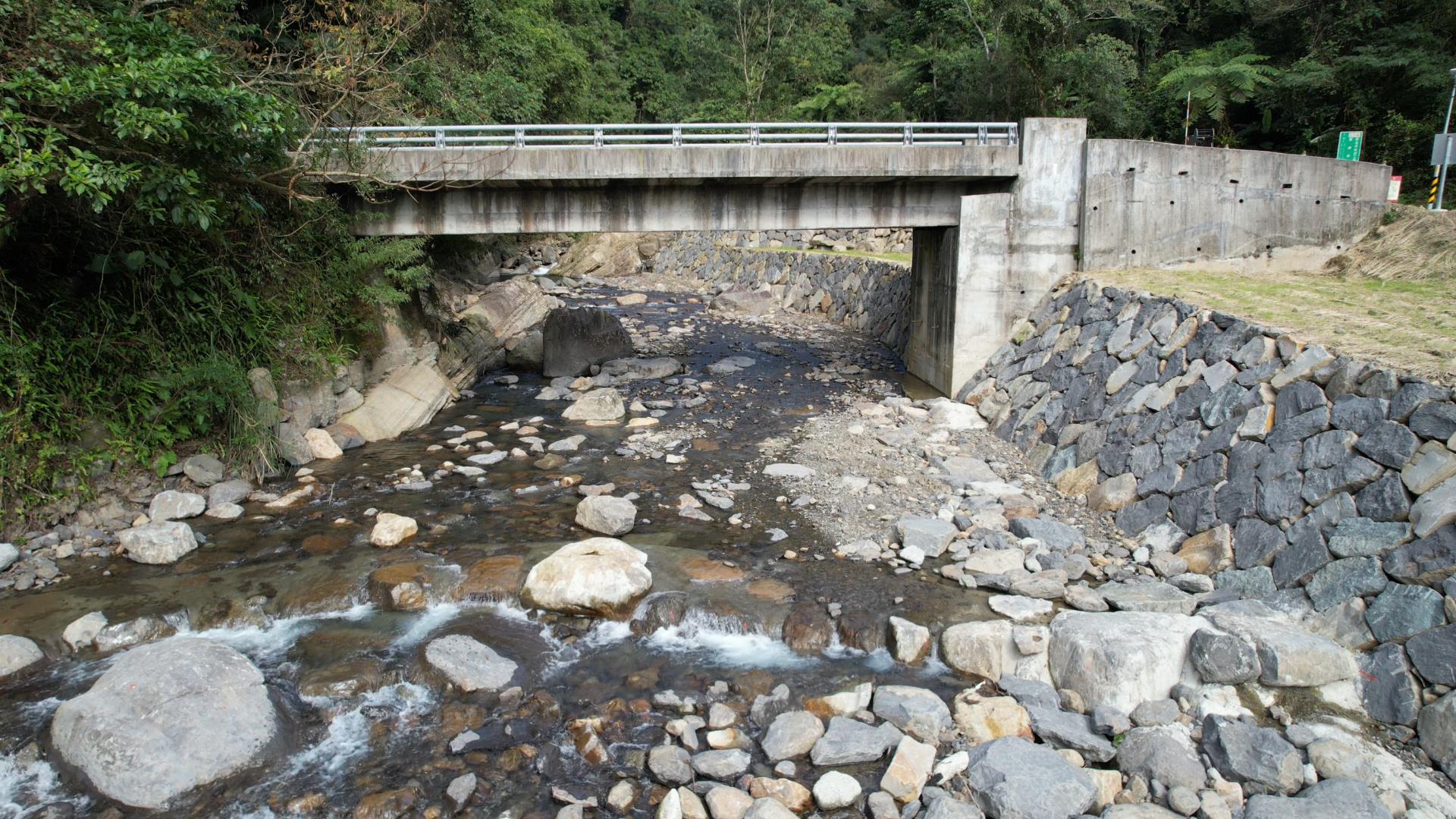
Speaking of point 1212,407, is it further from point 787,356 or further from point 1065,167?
point 787,356

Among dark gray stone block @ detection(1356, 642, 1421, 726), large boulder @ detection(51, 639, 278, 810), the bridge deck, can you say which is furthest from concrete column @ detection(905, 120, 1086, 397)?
large boulder @ detection(51, 639, 278, 810)

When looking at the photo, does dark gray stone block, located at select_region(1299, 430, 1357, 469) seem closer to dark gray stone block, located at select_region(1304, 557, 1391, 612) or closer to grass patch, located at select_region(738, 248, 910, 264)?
dark gray stone block, located at select_region(1304, 557, 1391, 612)

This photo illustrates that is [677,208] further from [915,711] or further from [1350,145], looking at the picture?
[1350,145]

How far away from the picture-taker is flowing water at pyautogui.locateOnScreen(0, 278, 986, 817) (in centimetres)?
736

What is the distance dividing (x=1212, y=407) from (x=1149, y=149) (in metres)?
8.69

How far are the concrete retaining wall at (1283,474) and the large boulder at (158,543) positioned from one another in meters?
12.3

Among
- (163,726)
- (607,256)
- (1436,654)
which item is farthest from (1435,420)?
(607,256)

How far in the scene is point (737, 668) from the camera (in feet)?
29.2

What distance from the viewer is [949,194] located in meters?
19.2

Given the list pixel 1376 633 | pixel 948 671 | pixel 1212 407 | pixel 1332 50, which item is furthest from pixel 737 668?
pixel 1332 50

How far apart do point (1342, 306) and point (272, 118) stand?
645 inches

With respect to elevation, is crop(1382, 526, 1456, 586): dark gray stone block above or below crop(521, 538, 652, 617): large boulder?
above

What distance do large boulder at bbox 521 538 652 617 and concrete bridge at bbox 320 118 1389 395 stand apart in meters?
9.84

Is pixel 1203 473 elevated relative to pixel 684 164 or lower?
lower
